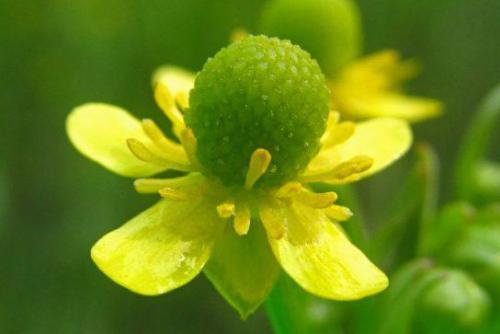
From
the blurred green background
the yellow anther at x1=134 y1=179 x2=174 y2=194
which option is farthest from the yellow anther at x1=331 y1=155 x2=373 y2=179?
the blurred green background

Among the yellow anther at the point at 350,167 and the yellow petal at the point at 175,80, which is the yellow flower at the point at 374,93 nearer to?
the yellow petal at the point at 175,80

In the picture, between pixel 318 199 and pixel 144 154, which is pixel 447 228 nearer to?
pixel 318 199

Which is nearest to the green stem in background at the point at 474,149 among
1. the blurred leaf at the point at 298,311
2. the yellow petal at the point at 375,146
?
the yellow petal at the point at 375,146

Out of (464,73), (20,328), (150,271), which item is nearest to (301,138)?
(150,271)

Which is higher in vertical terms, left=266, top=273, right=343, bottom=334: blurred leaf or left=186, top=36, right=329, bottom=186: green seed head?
left=186, top=36, right=329, bottom=186: green seed head

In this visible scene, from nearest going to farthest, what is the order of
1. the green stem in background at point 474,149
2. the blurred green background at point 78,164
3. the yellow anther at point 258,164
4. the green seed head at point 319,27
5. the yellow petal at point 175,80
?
the yellow anther at point 258,164 < the green stem in background at point 474,149 < the yellow petal at point 175,80 < the green seed head at point 319,27 < the blurred green background at point 78,164

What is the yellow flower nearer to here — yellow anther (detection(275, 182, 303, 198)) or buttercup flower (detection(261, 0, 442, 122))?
buttercup flower (detection(261, 0, 442, 122))
